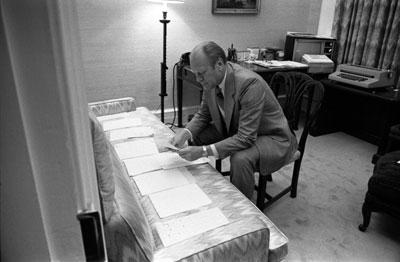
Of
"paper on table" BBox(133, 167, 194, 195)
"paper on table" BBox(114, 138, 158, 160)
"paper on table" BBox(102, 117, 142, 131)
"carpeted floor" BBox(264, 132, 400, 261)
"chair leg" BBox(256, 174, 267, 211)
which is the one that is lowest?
"carpeted floor" BBox(264, 132, 400, 261)

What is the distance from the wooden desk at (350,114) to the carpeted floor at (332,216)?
1.35ft

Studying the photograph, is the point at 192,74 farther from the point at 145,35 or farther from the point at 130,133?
the point at 130,133

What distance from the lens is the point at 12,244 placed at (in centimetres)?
32

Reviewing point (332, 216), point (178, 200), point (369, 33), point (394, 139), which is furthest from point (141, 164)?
point (369, 33)

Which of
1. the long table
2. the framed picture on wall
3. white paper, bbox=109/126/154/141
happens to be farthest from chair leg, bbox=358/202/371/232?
the framed picture on wall

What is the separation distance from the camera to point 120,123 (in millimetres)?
2172

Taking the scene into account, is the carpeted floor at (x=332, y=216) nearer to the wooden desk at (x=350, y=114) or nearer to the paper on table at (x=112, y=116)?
the wooden desk at (x=350, y=114)

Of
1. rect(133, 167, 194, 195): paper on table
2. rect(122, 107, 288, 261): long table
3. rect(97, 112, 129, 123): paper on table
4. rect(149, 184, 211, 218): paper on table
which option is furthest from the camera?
rect(97, 112, 129, 123): paper on table

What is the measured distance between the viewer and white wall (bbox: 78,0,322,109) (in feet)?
9.33

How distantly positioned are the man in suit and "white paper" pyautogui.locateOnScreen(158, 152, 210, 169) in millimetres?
47

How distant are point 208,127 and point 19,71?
1762mm

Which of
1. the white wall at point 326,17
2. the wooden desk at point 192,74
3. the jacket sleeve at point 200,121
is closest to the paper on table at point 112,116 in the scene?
the jacket sleeve at point 200,121

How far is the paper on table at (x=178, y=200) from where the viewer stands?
1.30 m

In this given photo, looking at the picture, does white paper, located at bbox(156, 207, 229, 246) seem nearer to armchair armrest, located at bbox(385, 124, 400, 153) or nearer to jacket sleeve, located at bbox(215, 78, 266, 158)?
jacket sleeve, located at bbox(215, 78, 266, 158)
